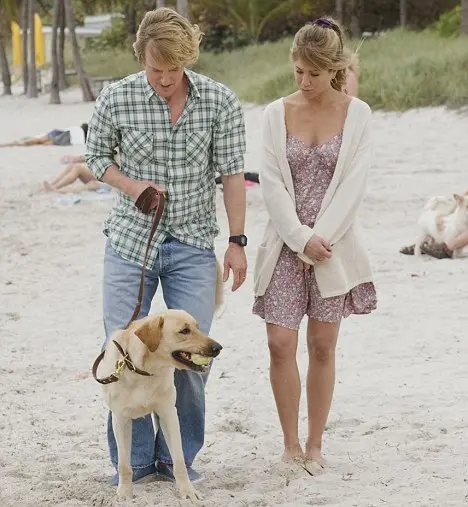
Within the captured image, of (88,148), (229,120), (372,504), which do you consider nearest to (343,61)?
(229,120)

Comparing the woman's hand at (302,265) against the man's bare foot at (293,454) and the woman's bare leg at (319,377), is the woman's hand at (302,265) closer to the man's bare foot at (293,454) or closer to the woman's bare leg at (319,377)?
the woman's bare leg at (319,377)

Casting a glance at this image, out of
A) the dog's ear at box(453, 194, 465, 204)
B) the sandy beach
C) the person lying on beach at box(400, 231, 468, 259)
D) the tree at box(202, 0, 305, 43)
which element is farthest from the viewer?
the tree at box(202, 0, 305, 43)

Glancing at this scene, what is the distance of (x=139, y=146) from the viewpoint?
452 centimetres

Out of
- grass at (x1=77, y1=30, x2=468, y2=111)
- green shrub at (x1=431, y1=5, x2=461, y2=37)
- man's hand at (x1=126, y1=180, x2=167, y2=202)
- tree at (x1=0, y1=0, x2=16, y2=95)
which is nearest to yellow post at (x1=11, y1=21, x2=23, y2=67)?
tree at (x1=0, y1=0, x2=16, y2=95)

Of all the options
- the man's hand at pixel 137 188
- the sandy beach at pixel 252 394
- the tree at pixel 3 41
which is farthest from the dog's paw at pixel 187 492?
the tree at pixel 3 41

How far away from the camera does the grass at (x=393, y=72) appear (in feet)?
69.7

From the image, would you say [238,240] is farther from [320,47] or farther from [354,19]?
[354,19]

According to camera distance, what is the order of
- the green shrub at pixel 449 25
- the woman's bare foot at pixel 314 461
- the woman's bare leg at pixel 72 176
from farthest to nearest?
the green shrub at pixel 449 25
the woman's bare leg at pixel 72 176
the woman's bare foot at pixel 314 461

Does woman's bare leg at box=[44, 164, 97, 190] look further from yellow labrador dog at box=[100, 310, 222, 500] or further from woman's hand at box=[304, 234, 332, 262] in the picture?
yellow labrador dog at box=[100, 310, 222, 500]

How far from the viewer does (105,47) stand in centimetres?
6103

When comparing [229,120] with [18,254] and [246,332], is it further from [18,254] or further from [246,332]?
[18,254]

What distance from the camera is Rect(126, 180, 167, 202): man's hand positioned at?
14.5ft

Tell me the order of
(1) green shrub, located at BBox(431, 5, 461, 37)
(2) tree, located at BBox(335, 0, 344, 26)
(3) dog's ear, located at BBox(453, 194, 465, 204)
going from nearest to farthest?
(3) dog's ear, located at BBox(453, 194, 465, 204), (1) green shrub, located at BBox(431, 5, 461, 37), (2) tree, located at BBox(335, 0, 344, 26)

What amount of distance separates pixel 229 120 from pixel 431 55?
19.9 meters
